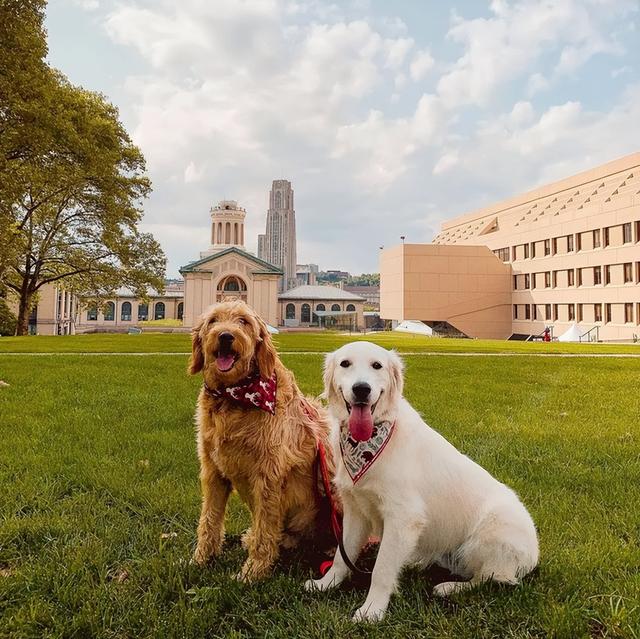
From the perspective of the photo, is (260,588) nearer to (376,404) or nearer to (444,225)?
(376,404)

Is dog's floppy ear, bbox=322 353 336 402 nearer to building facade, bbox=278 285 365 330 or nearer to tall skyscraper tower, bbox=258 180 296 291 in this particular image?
building facade, bbox=278 285 365 330

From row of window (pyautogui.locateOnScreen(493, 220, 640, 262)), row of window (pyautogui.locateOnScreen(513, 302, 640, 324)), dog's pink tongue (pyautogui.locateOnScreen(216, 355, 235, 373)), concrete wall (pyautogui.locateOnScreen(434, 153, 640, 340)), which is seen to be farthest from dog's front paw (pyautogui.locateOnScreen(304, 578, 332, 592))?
row of window (pyautogui.locateOnScreen(493, 220, 640, 262))

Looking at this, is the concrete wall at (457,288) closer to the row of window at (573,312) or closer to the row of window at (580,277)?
the row of window at (573,312)

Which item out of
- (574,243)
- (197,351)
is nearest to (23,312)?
(197,351)

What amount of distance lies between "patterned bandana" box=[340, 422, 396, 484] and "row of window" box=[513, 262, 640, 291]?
47.3m

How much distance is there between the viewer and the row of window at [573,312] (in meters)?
41.3

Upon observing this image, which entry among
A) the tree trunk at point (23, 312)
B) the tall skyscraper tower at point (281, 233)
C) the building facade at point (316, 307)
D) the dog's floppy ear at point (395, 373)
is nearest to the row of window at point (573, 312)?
the building facade at point (316, 307)

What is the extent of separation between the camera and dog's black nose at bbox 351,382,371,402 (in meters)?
2.29

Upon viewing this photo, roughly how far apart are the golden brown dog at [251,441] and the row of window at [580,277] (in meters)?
47.2

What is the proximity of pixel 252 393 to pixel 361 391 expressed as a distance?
0.77m

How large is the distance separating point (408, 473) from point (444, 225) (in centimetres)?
8704

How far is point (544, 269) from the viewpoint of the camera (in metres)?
51.7

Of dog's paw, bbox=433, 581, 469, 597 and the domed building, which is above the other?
the domed building

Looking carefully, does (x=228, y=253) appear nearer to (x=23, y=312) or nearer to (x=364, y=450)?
(x=23, y=312)
